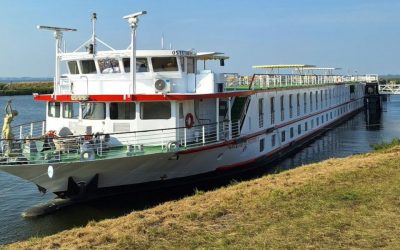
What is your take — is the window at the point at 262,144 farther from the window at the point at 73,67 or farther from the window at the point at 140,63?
the window at the point at 73,67

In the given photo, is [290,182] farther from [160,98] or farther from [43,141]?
[43,141]

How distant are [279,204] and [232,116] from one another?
9293 mm

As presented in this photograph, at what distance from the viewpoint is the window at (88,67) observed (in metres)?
16.6

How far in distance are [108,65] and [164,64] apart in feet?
6.94

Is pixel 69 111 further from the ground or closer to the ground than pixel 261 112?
further from the ground

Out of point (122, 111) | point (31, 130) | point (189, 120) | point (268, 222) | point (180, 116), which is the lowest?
point (268, 222)

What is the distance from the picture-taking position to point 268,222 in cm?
784

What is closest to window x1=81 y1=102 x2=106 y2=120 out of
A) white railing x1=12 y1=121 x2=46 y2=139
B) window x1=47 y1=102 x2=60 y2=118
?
window x1=47 y1=102 x2=60 y2=118

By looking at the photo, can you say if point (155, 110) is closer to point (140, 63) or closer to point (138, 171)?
point (140, 63)

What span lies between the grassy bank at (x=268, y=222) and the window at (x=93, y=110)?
6154 mm

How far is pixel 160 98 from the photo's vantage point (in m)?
14.5

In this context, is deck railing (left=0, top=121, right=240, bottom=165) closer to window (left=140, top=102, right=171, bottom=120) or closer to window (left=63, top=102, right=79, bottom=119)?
window (left=140, top=102, right=171, bottom=120)

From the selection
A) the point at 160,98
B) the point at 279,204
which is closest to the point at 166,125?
the point at 160,98

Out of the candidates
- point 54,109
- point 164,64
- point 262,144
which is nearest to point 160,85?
point 164,64
